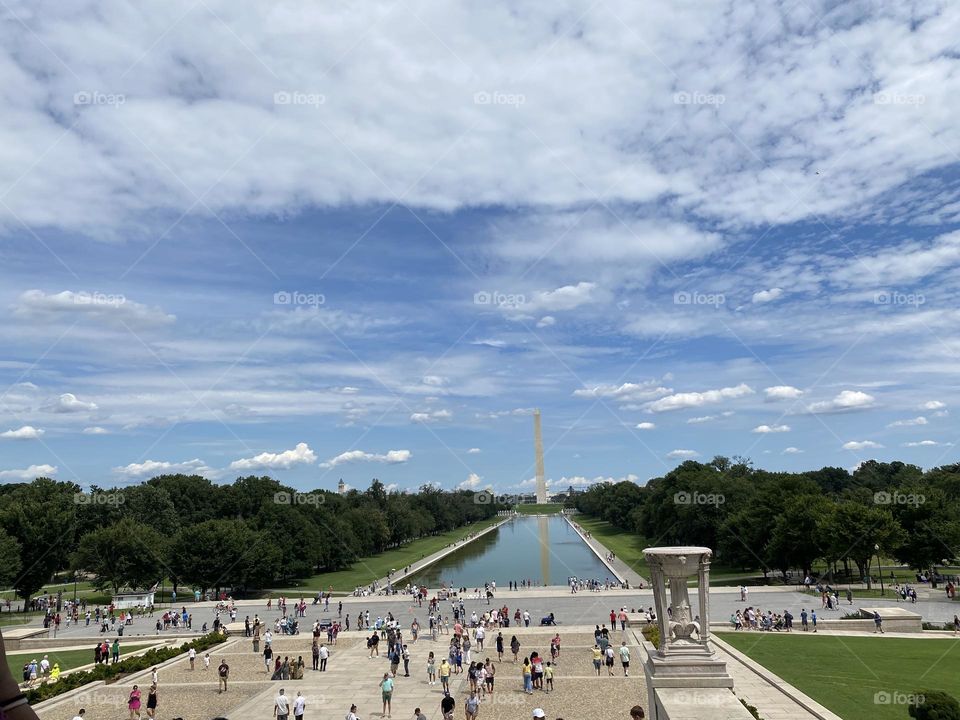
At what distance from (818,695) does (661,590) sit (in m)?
11.8

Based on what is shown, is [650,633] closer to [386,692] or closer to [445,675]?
[445,675]

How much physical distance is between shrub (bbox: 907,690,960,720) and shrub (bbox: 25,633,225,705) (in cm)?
2684

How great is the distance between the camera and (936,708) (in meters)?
16.5

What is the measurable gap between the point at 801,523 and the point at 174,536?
57087 millimetres

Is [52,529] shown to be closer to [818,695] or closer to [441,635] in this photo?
[441,635]

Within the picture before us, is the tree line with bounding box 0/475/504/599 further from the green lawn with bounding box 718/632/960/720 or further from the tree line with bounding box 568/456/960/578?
the green lawn with bounding box 718/632/960/720

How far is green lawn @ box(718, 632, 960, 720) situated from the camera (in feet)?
74.3

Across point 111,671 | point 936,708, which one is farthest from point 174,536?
point 936,708

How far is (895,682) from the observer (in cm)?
2505

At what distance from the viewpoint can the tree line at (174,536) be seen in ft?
200

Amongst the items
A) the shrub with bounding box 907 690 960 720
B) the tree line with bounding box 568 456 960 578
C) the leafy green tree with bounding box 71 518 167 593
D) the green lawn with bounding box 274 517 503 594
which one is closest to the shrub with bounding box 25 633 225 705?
the shrub with bounding box 907 690 960 720

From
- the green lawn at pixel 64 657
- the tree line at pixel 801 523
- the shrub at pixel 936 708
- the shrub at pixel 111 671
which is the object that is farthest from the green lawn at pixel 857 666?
the green lawn at pixel 64 657

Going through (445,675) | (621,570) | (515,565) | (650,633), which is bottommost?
(515,565)

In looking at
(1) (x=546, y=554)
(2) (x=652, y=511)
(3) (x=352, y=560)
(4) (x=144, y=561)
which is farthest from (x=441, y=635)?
(1) (x=546, y=554)
